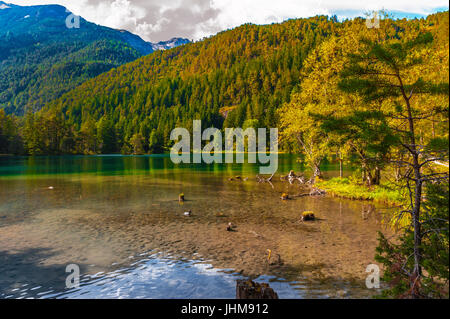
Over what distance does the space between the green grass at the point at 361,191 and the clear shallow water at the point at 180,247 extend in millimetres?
1821

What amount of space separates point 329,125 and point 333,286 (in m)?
6.03

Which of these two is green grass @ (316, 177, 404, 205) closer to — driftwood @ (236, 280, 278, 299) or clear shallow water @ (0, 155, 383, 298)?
clear shallow water @ (0, 155, 383, 298)

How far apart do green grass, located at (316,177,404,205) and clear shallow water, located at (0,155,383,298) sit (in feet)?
5.97

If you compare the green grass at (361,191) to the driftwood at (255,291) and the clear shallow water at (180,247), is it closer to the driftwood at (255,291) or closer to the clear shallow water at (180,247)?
the clear shallow water at (180,247)

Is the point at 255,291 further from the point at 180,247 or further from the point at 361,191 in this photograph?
the point at 361,191

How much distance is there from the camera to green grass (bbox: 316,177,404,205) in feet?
82.0

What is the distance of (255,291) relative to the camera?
7910mm

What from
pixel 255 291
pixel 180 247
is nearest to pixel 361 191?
pixel 180 247

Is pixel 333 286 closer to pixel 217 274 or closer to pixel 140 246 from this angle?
pixel 217 274

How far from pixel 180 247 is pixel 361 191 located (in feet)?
68.6

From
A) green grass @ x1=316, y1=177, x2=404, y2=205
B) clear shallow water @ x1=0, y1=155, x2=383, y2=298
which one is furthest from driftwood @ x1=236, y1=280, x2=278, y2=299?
green grass @ x1=316, y1=177, x2=404, y2=205

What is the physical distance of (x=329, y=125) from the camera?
887cm

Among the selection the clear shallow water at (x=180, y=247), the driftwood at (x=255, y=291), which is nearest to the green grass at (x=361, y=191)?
the clear shallow water at (x=180, y=247)
